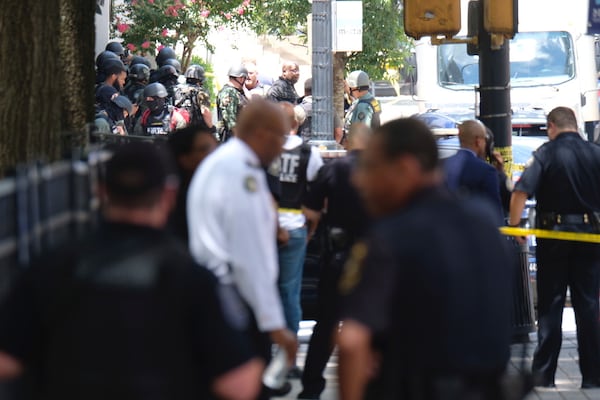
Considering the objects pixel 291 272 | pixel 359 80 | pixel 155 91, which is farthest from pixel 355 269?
pixel 359 80

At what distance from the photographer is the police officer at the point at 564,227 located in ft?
32.1

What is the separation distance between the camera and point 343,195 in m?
8.77

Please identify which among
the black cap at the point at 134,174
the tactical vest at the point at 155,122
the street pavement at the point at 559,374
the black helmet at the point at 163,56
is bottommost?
the street pavement at the point at 559,374

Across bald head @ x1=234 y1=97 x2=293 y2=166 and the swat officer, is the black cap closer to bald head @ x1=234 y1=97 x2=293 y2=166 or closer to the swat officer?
bald head @ x1=234 y1=97 x2=293 y2=166

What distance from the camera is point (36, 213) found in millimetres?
4879

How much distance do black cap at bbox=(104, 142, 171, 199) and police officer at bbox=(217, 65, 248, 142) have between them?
36.8 feet

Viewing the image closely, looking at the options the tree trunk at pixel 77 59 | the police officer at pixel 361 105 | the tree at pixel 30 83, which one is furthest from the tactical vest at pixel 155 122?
the tree at pixel 30 83

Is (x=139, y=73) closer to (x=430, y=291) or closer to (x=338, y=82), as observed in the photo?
(x=338, y=82)

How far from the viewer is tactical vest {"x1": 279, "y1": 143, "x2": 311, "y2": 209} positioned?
9578 mm

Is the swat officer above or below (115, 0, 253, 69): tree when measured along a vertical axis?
below

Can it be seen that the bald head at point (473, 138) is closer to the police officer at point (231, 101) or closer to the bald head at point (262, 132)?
the bald head at point (262, 132)

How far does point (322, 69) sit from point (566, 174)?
286 inches

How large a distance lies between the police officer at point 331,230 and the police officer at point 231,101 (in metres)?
6.25

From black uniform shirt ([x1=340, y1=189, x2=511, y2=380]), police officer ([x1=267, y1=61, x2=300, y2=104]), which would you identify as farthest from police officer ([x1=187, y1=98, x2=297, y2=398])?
police officer ([x1=267, y1=61, x2=300, y2=104])
